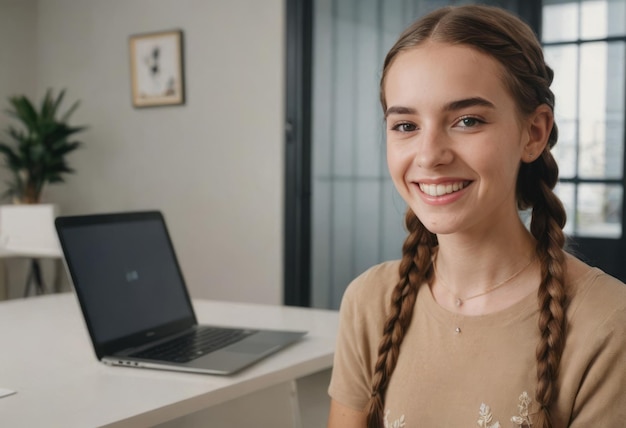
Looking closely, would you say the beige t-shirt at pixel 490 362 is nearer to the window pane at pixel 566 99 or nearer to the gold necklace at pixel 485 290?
the gold necklace at pixel 485 290

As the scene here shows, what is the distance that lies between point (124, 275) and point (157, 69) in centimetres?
340

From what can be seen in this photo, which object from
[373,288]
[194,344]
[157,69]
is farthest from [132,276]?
[157,69]

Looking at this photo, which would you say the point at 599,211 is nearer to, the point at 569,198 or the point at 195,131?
the point at 569,198

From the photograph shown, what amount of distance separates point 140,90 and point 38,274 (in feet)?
4.14

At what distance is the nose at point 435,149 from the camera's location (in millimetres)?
1100

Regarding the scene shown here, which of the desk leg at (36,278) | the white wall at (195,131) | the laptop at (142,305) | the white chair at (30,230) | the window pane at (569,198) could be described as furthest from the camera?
the desk leg at (36,278)

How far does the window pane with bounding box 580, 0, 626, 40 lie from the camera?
11.3 ft

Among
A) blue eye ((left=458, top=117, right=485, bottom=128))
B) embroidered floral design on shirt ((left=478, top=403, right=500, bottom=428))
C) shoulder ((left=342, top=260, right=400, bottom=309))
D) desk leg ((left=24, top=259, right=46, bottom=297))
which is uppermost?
blue eye ((left=458, top=117, right=485, bottom=128))

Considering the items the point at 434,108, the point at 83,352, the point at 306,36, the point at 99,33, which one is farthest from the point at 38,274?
the point at 434,108

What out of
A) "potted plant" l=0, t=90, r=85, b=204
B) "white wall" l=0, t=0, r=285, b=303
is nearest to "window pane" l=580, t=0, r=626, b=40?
"white wall" l=0, t=0, r=285, b=303

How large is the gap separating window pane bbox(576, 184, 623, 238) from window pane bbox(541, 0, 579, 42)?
2.13 feet

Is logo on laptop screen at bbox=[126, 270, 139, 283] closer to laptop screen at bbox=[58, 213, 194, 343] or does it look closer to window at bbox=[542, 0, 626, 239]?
laptop screen at bbox=[58, 213, 194, 343]

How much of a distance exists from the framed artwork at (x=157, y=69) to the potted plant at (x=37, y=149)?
48cm

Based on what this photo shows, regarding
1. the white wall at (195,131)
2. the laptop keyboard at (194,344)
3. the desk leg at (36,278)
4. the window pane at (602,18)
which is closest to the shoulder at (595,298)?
the laptop keyboard at (194,344)
